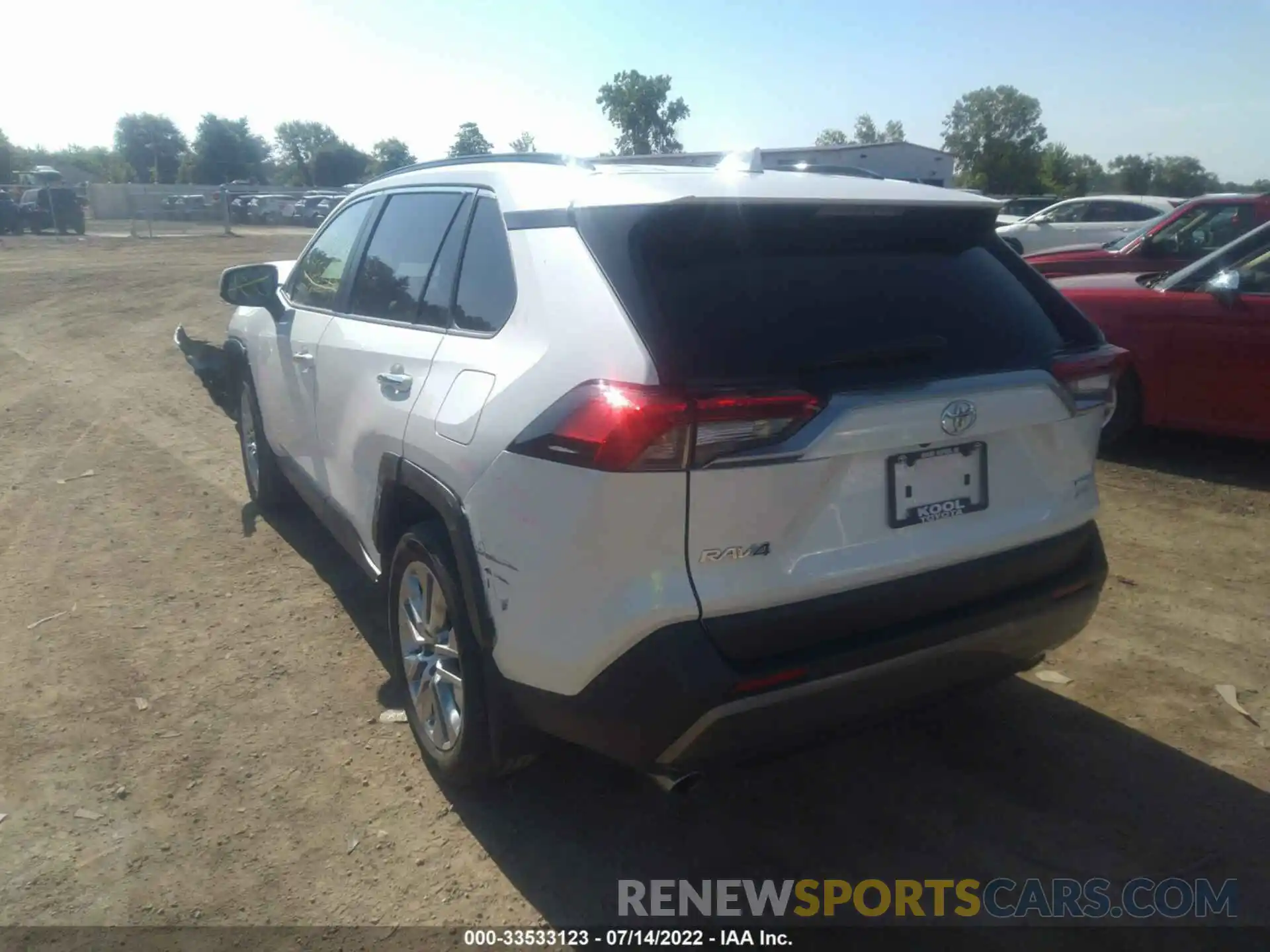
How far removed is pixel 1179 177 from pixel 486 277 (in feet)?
280

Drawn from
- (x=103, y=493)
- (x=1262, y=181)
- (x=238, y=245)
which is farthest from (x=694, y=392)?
(x=1262, y=181)

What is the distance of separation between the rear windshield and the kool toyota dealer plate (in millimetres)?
208

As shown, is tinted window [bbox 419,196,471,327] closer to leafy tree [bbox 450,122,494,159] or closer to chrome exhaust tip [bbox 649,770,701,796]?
chrome exhaust tip [bbox 649,770,701,796]

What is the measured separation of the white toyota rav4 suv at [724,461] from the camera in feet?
7.83

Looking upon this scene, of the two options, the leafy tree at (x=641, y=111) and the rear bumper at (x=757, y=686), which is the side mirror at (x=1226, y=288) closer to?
the rear bumper at (x=757, y=686)

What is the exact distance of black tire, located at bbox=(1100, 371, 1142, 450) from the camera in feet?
21.8

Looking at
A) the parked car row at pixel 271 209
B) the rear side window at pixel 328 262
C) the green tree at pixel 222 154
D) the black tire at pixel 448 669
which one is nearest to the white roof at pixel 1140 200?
the rear side window at pixel 328 262

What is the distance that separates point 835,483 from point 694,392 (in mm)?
441

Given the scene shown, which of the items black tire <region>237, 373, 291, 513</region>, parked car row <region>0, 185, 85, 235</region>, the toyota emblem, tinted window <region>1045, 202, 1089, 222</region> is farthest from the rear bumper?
parked car row <region>0, 185, 85, 235</region>

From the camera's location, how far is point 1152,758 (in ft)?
11.1

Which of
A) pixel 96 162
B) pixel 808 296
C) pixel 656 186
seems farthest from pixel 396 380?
pixel 96 162

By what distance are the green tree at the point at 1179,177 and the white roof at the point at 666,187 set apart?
233 feet

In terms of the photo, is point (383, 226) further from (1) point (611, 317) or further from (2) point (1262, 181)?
(2) point (1262, 181)

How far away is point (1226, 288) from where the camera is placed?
616 cm
